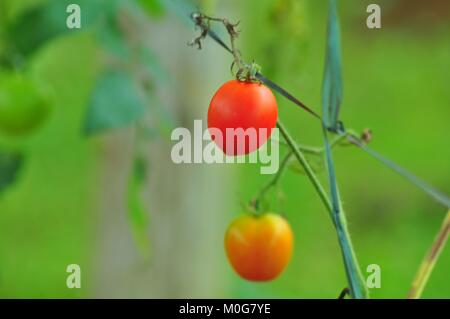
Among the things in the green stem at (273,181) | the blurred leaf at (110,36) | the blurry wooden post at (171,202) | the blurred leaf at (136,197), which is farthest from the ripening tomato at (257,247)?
the blurry wooden post at (171,202)

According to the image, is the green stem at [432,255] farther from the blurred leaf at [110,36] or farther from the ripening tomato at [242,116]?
the blurred leaf at [110,36]

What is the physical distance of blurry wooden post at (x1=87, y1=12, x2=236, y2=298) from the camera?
1036mm

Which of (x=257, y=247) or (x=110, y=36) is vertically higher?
(x=110, y=36)

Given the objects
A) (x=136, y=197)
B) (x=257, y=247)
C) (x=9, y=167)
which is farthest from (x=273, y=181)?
(x=9, y=167)

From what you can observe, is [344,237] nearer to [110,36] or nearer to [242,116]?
[242,116]

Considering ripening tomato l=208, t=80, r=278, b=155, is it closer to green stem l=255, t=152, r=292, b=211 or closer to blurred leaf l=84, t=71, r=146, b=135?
green stem l=255, t=152, r=292, b=211

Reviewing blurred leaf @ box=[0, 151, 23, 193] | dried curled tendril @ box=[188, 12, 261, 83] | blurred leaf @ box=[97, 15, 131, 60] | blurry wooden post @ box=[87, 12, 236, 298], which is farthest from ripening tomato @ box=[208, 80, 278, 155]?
blurry wooden post @ box=[87, 12, 236, 298]

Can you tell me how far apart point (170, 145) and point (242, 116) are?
0.72 metres

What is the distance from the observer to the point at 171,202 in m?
1.05

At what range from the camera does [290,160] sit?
0.38m

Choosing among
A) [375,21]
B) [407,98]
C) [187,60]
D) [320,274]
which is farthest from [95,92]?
[407,98]

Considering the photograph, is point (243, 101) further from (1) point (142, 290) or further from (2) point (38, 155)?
(2) point (38, 155)

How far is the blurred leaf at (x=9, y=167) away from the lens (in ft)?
2.56

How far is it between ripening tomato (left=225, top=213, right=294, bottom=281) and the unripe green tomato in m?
0.28
